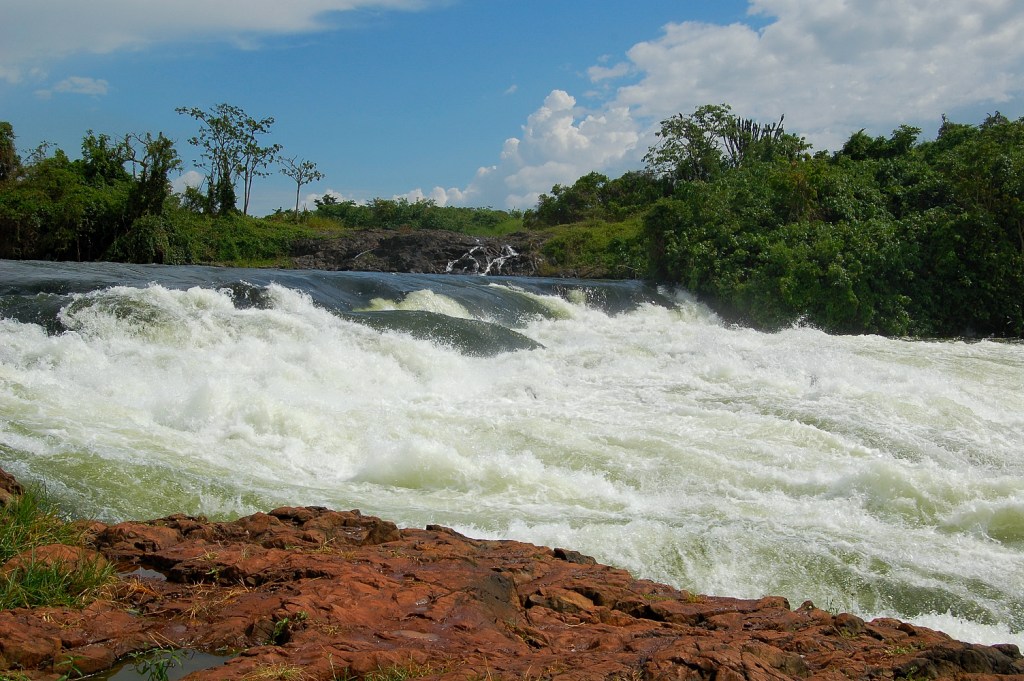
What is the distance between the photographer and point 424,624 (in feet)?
10.9

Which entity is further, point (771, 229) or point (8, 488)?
point (771, 229)

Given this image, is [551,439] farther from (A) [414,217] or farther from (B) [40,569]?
(A) [414,217]

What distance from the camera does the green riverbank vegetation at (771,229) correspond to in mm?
19109

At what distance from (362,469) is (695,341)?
28.0 ft

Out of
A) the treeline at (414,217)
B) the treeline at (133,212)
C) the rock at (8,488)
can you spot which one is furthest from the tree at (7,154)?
the rock at (8,488)

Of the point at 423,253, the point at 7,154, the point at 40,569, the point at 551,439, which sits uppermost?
the point at 7,154

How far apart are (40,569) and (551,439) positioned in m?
4.70

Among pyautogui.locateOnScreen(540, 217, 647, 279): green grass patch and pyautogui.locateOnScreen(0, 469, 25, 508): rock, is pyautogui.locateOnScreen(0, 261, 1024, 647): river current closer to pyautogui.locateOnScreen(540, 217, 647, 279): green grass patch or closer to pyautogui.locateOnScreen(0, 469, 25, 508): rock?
pyautogui.locateOnScreen(0, 469, 25, 508): rock

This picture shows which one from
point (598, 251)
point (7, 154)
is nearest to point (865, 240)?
point (598, 251)

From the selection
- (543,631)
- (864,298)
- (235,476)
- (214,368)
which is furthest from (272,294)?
(864,298)

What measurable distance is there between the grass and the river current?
0.86 m

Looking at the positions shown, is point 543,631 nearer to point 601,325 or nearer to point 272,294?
point 272,294

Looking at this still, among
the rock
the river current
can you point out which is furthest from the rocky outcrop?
the rock

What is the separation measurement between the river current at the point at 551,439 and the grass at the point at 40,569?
2.81 ft
